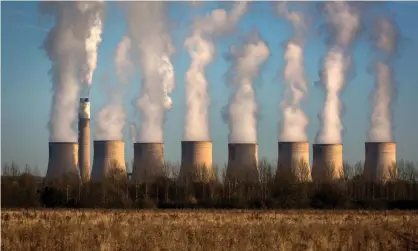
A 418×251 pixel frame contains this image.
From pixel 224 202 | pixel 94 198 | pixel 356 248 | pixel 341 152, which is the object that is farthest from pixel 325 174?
pixel 356 248

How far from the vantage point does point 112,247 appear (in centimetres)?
1131

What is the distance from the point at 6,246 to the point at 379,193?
2843cm

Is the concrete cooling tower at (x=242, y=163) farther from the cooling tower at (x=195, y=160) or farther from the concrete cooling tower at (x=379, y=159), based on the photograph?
the concrete cooling tower at (x=379, y=159)

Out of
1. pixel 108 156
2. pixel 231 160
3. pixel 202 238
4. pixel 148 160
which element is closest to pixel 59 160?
pixel 108 156

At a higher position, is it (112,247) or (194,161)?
(194,161)

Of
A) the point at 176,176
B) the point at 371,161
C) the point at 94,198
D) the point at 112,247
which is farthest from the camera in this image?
the point at 176,176

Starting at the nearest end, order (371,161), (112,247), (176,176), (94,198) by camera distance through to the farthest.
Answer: (112,247) < (94,198) < (371,161) < (176,176)

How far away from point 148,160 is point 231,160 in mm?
4051

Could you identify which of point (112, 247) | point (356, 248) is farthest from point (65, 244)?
point (356, 248)

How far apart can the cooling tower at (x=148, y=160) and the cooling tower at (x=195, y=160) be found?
1341mm

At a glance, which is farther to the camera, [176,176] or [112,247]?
[176,176]

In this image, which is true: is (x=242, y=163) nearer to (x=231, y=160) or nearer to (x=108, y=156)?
(x=231, y=160)

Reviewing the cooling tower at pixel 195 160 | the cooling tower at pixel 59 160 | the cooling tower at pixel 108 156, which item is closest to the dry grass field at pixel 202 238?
the cooling tower at pixel 195 160

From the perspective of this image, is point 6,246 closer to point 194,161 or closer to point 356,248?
point 356,248
